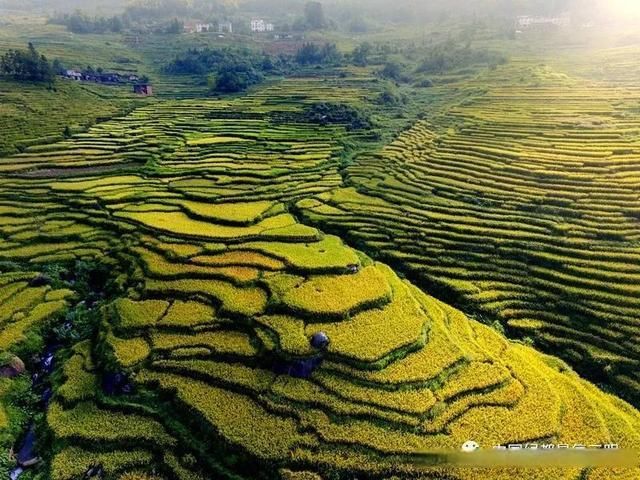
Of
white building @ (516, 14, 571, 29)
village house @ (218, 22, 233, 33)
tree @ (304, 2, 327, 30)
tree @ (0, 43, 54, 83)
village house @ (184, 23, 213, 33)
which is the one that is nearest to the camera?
tree @ (0, 43, 54, 83)

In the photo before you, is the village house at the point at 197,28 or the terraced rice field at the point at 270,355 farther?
the village house at the point at 197,28

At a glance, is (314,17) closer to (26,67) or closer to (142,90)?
(142,90)

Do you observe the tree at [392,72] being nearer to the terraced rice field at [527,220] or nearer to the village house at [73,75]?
the terraced rice field at [527,220]

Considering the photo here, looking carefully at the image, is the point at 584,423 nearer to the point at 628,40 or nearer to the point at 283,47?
the point at 628,40

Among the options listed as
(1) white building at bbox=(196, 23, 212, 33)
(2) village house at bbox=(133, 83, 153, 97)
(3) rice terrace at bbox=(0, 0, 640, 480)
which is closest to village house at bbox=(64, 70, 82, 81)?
(2) village house at bbox=(133, 83, 153, 97)

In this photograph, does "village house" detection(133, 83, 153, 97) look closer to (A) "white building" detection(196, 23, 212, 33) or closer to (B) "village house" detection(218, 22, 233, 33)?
(A) "white building" detection(196, 23, 212, 33)

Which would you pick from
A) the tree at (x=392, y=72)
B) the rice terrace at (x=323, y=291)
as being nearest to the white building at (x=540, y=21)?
the tree at (x=392, y=72)

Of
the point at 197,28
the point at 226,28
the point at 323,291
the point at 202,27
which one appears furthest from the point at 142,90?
the point at 226,28
